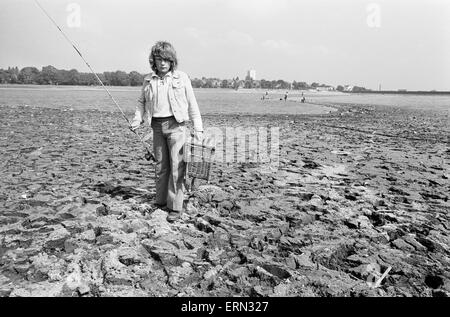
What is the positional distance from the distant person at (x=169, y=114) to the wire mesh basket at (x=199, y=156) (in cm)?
10

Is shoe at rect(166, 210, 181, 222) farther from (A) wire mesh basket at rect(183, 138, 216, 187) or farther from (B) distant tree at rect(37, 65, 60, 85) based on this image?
(B) distant tree at rect(37, 65, 60, 85)

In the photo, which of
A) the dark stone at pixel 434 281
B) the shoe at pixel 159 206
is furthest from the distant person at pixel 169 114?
the dark stone at pixel 434 281

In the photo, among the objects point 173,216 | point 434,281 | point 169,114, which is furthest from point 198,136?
point 434,281

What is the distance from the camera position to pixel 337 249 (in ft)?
14.3

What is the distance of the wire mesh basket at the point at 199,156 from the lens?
5.05 meters

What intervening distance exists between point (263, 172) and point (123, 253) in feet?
15.5

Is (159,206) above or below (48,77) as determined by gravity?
below

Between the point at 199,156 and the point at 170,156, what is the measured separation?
431 millimetres

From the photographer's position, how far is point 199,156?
510 cm

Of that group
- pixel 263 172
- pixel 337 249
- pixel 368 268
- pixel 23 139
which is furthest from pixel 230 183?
pixel 23 139

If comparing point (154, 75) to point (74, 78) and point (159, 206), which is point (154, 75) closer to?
point (159, 206)

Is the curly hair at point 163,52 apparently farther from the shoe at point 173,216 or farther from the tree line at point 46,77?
the tree line at point 46,77
